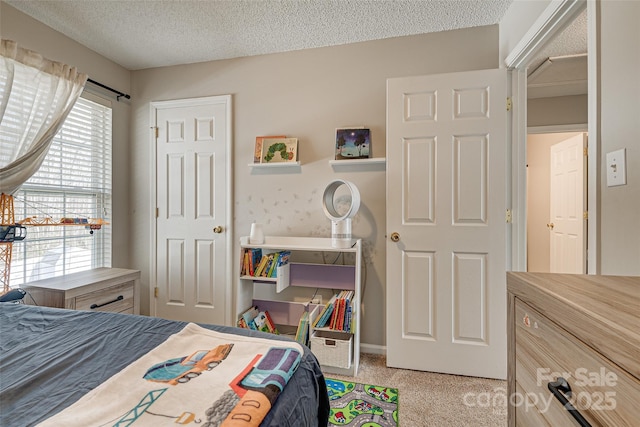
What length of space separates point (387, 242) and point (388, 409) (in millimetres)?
1044

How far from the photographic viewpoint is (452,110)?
2072 millimetres

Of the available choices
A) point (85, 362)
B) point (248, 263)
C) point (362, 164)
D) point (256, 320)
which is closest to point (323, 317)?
point (256, 320)

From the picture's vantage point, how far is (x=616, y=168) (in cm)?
102

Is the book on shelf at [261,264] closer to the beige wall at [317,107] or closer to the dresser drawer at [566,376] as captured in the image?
the beige wall at [317,107]

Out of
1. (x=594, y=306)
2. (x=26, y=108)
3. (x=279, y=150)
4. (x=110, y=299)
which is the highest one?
(x=26, y=108)

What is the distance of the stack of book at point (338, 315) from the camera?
209 cm

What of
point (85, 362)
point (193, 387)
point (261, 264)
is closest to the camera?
point (193, 387)

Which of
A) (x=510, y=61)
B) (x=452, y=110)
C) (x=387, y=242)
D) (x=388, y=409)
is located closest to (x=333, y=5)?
(x=452, y=110)

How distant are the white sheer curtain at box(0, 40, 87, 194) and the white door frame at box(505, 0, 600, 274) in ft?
10.1

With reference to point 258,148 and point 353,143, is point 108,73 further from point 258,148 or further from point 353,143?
point 353,143

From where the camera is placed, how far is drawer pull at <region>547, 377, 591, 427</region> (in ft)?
1.67

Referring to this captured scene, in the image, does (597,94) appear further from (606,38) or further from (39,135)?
(39,135)

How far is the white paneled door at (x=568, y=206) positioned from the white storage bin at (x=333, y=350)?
270 centimetres

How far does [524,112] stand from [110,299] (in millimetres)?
3242
